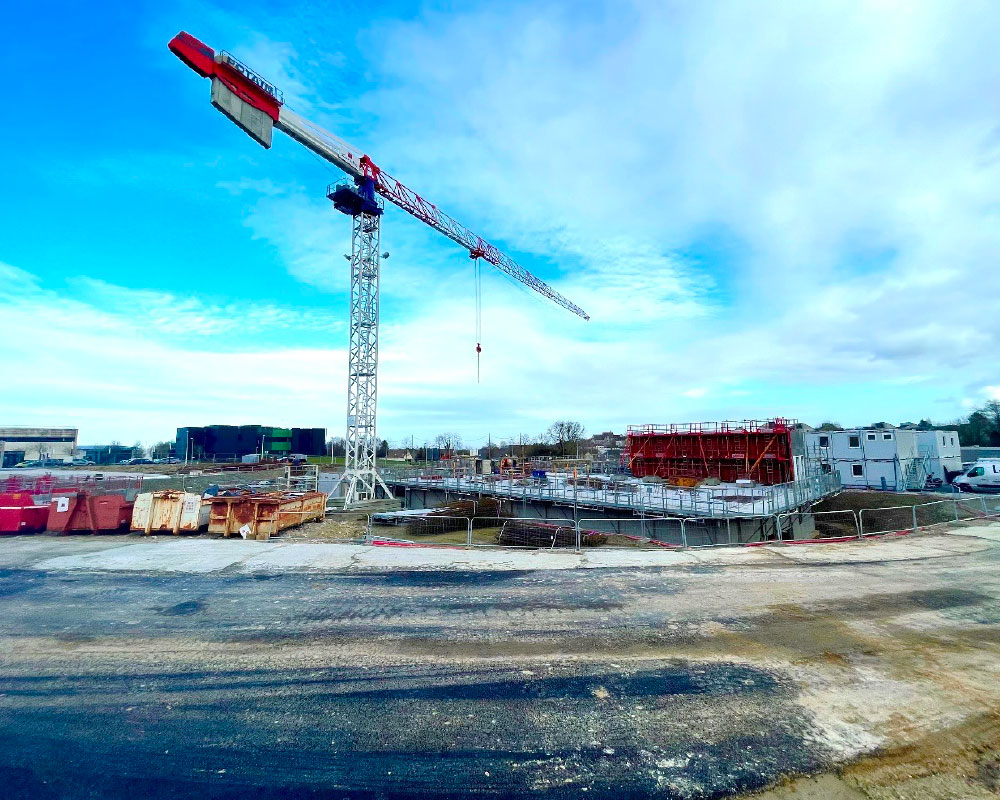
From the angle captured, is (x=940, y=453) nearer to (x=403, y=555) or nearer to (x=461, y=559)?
(x=461, y=559)

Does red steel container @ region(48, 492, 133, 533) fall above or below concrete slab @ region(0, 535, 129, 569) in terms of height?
above

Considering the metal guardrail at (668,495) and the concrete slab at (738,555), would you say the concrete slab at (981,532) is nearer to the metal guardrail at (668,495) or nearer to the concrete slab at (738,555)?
the metal guardrail at (668,495)

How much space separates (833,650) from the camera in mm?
6211

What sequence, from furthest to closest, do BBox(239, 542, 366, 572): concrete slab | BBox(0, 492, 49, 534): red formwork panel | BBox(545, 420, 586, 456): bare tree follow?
BBox(545, 420, 586, 456): bare tree < BBox(0, 492, 49, 534): red formwork panel < BBox(239, 542, 366, 572): concrete slab

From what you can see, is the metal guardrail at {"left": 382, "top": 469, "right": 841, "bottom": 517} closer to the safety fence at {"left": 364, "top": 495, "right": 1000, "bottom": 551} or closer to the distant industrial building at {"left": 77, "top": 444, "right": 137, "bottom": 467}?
the safety fence at {"left": 364, "top": 495, "right": 1000, "bottom": 551}

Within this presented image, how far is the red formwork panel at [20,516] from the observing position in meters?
15.0

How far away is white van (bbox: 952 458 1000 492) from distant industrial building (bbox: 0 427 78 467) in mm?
120672

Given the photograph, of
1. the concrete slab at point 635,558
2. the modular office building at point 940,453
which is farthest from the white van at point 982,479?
the concrete slab at point 635,558

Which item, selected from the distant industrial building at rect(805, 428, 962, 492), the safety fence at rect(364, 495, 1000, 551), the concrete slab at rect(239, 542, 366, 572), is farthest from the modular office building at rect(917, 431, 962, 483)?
the concrete slab at rect(239, 542, 366, 572)

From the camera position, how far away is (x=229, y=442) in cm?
8625

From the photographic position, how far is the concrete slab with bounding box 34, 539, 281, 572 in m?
10.6

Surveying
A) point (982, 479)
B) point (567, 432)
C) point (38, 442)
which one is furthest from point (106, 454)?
point (982, 479)

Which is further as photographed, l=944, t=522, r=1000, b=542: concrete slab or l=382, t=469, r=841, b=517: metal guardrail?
l=382, t=469, r=841, b=517: metal guardrail

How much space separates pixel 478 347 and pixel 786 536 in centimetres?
3661
